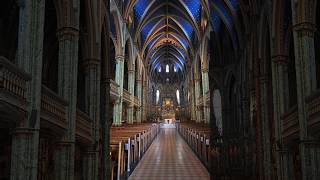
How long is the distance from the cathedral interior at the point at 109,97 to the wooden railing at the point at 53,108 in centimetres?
3

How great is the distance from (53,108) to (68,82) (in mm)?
1697

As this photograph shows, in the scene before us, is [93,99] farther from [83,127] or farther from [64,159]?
[64,159]

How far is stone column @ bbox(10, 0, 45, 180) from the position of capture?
352 inches

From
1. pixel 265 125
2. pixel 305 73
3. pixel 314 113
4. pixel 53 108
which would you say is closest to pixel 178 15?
pixel 265 125

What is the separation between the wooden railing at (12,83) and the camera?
8.02 m

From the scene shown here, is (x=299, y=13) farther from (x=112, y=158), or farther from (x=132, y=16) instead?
(x=132, y=16)

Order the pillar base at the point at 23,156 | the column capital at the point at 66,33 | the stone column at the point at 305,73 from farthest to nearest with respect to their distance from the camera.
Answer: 1. the column capital at the point at 66,33
2. the stone column at the point at 305,73
3. the pillar base at the point at 23,156

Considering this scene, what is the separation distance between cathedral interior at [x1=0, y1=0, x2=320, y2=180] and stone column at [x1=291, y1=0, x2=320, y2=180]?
33 mm

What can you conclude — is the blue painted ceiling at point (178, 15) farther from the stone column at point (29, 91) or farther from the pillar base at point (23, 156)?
the pillar base at point (23, 156)

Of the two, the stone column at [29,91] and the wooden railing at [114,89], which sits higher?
the wooden railing at [114,89]

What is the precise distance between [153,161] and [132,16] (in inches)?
831

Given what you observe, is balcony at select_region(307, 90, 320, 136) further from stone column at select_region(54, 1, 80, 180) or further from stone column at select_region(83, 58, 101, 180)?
stone column at select_region(83, 58, 101, 180)

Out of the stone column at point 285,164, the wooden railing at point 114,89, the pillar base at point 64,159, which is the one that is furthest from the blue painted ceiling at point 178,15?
the pillar base at point 64,159

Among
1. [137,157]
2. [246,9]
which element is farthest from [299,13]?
[137,157]
